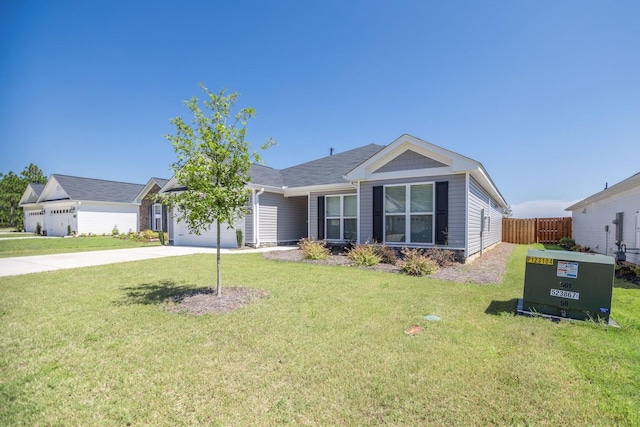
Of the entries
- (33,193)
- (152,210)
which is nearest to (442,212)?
(152,210)

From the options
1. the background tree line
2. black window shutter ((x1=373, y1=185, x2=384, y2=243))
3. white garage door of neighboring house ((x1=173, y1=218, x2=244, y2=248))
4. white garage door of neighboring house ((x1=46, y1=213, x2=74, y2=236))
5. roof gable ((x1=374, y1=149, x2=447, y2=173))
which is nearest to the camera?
roof gable ((x1=374, y1=149, x2=447, y2=173))

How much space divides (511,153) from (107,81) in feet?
62.5

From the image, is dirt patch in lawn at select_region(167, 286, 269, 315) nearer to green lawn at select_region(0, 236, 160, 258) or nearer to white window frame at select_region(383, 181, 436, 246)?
white window frame at select_region(383, 181, 436, 246)

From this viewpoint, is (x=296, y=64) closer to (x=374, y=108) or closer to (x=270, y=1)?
(x=270, y=1)

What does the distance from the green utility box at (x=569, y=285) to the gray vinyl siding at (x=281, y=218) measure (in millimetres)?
12104

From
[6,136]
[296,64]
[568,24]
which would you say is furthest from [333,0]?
[6,136]

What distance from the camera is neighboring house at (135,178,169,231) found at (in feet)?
67.2

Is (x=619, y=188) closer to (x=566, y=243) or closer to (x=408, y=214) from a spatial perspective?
(x=408, y=214)

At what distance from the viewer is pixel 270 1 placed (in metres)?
9.88

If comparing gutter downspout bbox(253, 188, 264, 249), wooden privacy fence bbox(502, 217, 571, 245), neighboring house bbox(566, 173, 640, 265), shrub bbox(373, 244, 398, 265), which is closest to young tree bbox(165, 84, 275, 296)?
shrub bbox(373, 244, 398, 265)

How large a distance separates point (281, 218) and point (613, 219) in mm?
14347

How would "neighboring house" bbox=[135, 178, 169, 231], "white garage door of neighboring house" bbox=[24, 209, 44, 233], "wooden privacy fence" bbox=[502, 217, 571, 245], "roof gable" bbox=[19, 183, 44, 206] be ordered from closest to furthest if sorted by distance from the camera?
Result: "neighboring house" bbox=[135, 178, 169, 231], "wooden privacy fence" bbox=[502, 217, 571, 245], "white garage door of neighboring house" bbox=[24, 209, 44, 233], "roof gable" bbox=[19, 183, 44, 206]

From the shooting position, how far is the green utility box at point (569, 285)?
14.0 feet

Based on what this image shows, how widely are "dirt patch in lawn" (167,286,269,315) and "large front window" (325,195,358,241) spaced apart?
292 inches
